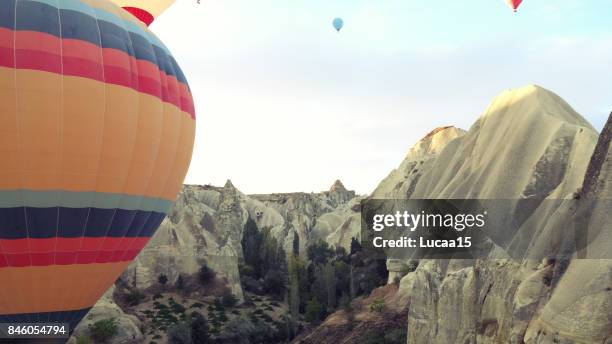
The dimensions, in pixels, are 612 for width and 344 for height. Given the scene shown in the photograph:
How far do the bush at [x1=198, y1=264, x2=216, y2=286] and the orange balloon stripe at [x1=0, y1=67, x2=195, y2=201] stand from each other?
143ft

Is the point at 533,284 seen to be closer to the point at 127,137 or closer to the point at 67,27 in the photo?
the point at 127,137

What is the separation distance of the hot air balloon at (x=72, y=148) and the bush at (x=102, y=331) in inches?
1023

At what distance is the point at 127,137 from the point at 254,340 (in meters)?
37.8

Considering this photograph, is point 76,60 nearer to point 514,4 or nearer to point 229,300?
point 514,4

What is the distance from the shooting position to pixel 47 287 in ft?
63.2

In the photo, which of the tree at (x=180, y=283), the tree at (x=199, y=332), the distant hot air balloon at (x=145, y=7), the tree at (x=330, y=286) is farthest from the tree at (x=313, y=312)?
the distant hot air balloon at (x=145, y=7)

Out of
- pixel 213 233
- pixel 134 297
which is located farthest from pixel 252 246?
pixel 134 297

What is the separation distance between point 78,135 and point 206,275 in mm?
47401

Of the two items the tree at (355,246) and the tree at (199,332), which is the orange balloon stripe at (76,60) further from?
the tree at (355,246)

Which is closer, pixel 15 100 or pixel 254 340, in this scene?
pixel 15 100

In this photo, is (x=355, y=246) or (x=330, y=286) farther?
(x=355, y=246)

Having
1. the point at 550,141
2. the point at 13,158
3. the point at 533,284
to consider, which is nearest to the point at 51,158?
the point at 13,158

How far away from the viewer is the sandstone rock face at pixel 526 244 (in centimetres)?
1708

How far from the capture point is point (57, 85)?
18.3 meters
